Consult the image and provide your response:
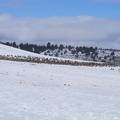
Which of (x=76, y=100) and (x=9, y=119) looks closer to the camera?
(x=9, y=119)

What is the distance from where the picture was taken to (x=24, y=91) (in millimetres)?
20562

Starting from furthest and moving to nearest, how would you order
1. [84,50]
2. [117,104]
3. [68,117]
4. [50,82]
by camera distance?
1. [84,50]
2. [50,82]
3. [117,104]
4. [68,117]

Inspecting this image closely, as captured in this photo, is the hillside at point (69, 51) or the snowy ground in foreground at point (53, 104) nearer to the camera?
the snowy ground in foreground at point (53, 104)

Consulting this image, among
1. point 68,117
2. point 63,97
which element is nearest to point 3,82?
point 63,97

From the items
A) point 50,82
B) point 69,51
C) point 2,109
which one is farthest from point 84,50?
point 2,109

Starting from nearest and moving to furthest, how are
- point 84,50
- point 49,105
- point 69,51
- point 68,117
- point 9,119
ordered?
1. point 9,119
2. point 68,117
3. point 49,105
4. point 84,50
5. point 69,51

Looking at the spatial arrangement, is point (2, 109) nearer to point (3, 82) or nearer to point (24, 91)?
point (24, 91)

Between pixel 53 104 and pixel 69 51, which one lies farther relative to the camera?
pixel 69 51

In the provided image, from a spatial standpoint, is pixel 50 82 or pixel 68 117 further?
pixel 50 82

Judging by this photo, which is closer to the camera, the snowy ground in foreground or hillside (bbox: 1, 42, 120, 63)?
the snowy ground in foreground

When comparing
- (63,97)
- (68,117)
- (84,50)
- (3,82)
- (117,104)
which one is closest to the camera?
(68,117)

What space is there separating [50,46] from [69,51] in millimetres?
9389

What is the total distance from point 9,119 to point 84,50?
5997 inches

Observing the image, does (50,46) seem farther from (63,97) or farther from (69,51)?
(63,97)
